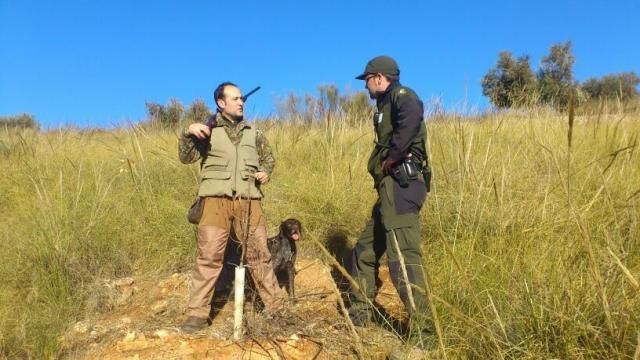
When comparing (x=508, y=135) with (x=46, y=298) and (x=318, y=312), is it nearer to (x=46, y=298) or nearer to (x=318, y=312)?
(x=318, y=312)

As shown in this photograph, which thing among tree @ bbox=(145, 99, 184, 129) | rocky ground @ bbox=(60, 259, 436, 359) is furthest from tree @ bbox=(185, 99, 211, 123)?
rocky ground @ bbox=(60, 259, 436, 359)

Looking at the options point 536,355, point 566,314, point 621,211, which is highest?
point 621,211

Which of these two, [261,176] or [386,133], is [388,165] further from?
[261,176]

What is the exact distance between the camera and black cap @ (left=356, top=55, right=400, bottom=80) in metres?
3.59

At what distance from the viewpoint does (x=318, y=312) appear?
387 centimetres

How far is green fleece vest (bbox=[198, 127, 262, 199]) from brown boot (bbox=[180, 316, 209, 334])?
885mm

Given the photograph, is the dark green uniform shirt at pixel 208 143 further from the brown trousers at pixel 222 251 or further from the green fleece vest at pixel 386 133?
the green fleece vest at pixel 386 133

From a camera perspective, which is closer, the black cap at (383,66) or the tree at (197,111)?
the black cap at (383,66)

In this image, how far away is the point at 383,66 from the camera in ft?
11.8

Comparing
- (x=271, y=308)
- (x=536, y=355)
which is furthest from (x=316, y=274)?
(x=536, y=355)

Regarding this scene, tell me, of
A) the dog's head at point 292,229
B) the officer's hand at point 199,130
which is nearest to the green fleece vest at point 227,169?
the officer's hand at point 199,130

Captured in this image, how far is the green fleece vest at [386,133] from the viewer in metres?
3.39

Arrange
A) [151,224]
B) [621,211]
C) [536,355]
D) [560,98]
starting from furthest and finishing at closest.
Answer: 1. [560,98]
2. [151,224]
3. [621,211]
4. [536,355]

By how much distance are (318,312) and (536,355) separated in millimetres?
2106
